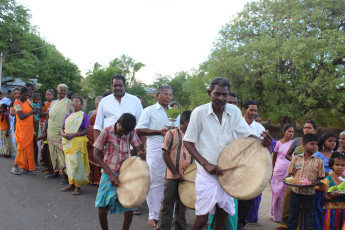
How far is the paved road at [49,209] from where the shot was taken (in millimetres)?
4812

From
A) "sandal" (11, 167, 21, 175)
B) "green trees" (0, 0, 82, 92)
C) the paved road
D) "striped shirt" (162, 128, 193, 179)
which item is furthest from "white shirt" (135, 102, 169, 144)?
"green trees" (0, 0, 82, 92)

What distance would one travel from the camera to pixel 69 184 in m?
6.99

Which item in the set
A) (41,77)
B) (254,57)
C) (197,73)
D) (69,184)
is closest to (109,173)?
(69,184)

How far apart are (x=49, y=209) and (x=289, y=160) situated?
4249mm

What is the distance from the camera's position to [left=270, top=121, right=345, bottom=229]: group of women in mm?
4492

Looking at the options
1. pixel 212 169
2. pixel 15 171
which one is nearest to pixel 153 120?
pixel 212 169

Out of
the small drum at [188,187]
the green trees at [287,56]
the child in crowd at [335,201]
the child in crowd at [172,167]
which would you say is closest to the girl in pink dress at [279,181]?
the child in crowd at [335,201]

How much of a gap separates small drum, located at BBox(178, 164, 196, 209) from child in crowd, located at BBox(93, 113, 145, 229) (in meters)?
0.67

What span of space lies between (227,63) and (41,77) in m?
26.0

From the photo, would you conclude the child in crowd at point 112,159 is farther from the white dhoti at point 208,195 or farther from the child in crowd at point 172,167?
the white dhoti at point 208,195

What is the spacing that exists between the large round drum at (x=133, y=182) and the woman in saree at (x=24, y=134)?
5030 millimetres

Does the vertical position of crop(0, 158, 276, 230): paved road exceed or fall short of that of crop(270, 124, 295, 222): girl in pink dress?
it falls short

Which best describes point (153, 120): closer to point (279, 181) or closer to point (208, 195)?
point (208, 195)

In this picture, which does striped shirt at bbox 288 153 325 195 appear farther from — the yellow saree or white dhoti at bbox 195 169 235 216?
the yellow saree
